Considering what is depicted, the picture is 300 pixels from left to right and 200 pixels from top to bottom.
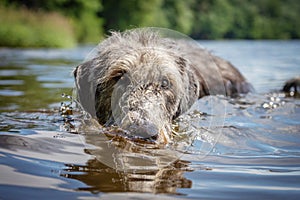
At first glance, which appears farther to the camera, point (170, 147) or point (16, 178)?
point (170, 147)

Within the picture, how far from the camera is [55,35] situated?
3089 centimetres

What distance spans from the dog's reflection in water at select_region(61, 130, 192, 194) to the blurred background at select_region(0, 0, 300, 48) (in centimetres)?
2641

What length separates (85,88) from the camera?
5680mm

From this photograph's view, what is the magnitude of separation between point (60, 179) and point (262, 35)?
60571 mm

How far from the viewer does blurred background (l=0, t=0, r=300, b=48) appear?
30.6 metres

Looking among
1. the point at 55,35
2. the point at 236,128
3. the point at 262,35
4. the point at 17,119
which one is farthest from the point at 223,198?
the point at 262,35

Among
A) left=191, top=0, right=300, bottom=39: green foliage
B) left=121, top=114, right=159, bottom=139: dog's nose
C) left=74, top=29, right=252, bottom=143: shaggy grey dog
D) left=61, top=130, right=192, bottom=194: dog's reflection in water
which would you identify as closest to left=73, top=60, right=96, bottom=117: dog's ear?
left=74, top=29, right=252, bottom=143: shaggy grey dog

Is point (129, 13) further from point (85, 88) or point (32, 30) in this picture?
point (85, 88)

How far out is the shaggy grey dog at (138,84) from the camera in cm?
430

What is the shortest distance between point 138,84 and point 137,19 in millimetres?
45141

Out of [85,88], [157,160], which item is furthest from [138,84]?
[157,160]

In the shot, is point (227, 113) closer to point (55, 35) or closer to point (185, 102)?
point (185, 102)

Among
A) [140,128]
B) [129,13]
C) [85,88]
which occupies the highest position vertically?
[129,13]

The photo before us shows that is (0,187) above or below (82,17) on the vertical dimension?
below
